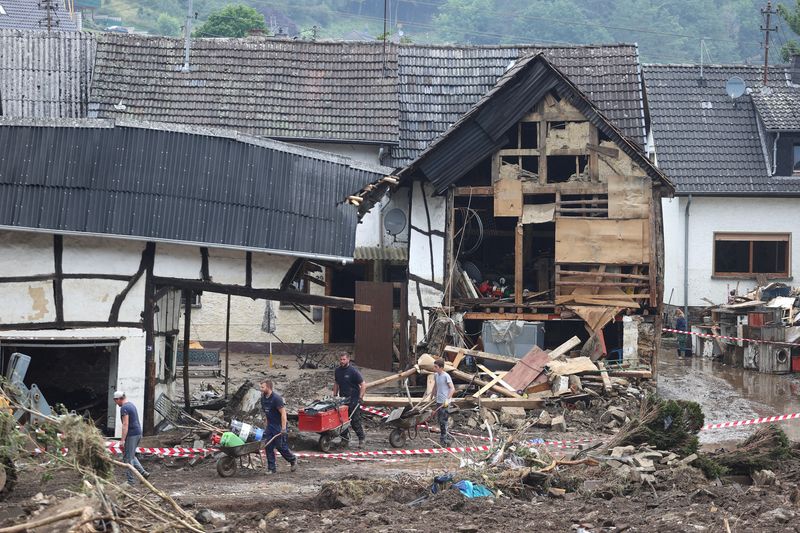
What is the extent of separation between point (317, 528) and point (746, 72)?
3042 centimetres

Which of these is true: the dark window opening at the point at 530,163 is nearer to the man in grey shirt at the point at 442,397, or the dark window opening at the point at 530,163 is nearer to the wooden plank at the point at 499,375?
the wooden plank at the point at 499,375

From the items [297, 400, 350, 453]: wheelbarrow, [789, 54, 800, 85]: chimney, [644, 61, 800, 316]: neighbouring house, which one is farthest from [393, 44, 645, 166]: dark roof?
[789, 54, 800, 85]: chimney

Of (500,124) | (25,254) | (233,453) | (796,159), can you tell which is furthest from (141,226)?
(796,159)

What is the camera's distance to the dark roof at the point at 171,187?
19281 millimetres

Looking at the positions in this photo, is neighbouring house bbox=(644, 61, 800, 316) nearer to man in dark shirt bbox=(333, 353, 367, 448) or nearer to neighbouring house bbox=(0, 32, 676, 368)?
neighbouring house bbox=(0, 32, 676, 368)

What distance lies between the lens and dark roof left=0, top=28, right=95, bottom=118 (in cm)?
2972


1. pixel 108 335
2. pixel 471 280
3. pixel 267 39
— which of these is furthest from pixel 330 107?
pixel 108 335

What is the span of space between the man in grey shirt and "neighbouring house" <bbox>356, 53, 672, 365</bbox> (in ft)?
20.9

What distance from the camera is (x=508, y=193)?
27.1 metres

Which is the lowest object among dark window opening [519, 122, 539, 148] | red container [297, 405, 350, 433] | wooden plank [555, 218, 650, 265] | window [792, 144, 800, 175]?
red container [297, 405, 350, 433]

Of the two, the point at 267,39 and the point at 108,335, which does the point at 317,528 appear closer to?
the point at 108,335

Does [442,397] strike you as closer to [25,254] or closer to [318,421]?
[318,421]

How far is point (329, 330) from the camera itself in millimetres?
32562

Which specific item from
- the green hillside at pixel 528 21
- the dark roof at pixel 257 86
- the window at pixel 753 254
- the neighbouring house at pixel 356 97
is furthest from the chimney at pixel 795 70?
the green hillside at pixel 528 21
